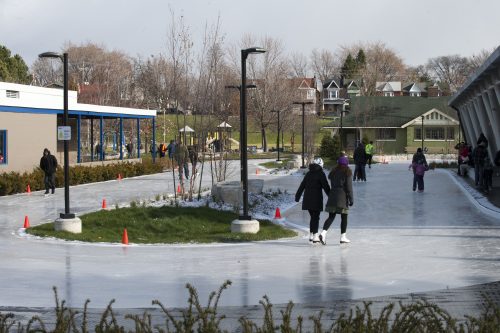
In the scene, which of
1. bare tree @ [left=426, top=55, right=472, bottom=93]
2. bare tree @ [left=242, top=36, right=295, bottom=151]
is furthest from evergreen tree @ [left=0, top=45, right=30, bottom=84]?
bare tree @ [left=426, top=55, right=472, bottom=93]

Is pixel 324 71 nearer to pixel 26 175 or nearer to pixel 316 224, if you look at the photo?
pixel 26 175

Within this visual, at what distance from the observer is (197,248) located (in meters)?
16.4

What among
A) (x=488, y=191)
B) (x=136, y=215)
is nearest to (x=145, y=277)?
(x=136, y=215)

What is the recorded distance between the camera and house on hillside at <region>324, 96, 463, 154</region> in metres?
76.3

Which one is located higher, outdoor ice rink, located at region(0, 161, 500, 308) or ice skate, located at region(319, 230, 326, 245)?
ice skate, located at region(319, 230, 326, 245)

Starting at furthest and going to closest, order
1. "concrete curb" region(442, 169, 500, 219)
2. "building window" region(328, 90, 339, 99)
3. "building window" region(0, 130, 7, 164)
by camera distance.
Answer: "building window" region(328, 90, 339, 99) → "building window" region(0, 130, 7, 164) → "concrete curb" region(442, 169, 500, 219)

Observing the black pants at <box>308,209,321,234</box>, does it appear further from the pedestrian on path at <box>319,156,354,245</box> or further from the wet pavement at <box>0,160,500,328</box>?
the wet pavement at <box>0,160,500,328</box>

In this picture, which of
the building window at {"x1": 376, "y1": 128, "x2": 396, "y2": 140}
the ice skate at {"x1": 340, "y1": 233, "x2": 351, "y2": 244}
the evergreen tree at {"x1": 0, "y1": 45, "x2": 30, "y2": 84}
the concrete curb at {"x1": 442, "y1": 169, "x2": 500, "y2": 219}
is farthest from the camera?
the building window at {"x1": 376, "y1": 128, "x2": 396, "y2": 140}

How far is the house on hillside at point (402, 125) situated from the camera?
76.3 metres

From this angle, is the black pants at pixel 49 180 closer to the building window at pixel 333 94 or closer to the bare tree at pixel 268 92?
the bare tree at pixel 268 92

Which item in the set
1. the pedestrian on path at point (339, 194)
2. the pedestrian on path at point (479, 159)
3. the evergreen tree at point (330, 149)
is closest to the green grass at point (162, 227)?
the pedestrian on path at point (339, 194)

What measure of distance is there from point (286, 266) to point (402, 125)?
64.9 m

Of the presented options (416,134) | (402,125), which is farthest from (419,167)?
(416,134)

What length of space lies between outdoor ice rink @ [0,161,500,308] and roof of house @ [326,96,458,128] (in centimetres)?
5515
